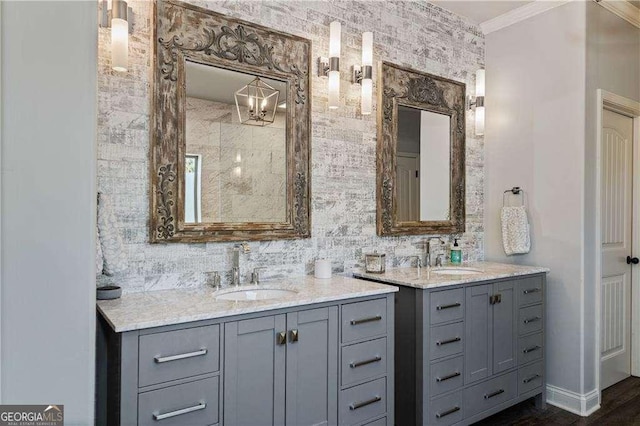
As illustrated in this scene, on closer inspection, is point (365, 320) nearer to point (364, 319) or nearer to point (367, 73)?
point (364, 319)

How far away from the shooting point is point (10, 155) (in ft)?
3.06

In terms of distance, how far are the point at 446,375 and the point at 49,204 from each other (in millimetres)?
2168

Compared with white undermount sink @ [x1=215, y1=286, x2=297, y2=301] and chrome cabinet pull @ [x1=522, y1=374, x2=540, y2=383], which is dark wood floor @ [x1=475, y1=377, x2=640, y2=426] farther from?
white undermount sink @ [x1=215, y1=286, x2=297, y2=301]

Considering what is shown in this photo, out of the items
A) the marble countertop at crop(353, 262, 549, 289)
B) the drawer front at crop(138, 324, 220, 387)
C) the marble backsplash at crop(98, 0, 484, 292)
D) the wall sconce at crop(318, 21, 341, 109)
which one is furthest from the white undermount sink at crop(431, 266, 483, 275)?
the drawer front at crop(138, 324, 220, 387)

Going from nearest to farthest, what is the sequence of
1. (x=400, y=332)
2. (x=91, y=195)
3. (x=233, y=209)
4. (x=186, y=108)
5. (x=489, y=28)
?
(x=91, y=195) → (x=186, y=108) → (x=233, y=209) → (x=400, y=332) → (x=489, y=28)

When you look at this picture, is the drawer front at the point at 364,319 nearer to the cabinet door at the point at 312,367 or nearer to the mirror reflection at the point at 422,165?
the cabinet door at the point at 312,367

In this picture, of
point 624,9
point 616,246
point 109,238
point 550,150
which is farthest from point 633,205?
point 109,238

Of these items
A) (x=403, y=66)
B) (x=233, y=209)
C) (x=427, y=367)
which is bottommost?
(x=427, y=367)

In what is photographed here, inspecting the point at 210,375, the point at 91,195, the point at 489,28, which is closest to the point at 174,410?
the point at 210,375

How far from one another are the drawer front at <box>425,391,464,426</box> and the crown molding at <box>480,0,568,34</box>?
276 cm

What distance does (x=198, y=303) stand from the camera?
180 centimetres

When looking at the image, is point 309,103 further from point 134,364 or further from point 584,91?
point 584,91

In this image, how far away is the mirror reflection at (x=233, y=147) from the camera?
2.17 m

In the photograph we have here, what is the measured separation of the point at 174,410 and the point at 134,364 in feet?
0.79
